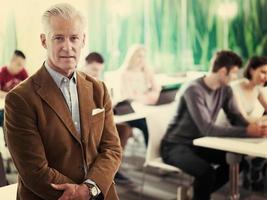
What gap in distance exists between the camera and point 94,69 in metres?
2.77

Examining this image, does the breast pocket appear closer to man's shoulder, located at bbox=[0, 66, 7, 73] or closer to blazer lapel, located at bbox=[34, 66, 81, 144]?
blazer lapel, located at bbox=[34, 66, 81, 144]

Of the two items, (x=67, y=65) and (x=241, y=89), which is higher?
(x=67, y=65)

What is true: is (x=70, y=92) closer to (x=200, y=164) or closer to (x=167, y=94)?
(x=167, y=94)

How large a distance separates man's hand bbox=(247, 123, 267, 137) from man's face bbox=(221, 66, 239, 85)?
36 cm

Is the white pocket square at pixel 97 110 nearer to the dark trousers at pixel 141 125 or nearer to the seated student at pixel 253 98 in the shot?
the dark trousers at pixel 141 125

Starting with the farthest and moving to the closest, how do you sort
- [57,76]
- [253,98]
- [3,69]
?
[253,98] → [3,69] → [57,76]

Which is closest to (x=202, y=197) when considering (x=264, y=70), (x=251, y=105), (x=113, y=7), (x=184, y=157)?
(x=184, y=157)

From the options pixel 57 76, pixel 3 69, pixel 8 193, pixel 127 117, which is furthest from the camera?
pixel 127 117

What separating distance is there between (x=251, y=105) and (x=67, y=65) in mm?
1920

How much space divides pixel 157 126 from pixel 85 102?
165 cm

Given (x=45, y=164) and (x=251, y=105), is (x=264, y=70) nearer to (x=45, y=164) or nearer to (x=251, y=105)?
(x=251, y=105)

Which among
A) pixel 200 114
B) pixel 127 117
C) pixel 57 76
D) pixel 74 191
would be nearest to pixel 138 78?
pixel 127 117

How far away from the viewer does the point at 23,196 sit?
154cm

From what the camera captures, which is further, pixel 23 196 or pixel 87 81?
pixel 87 81
